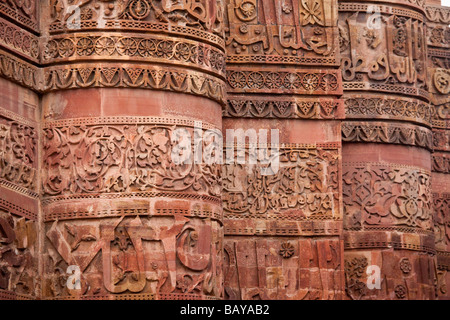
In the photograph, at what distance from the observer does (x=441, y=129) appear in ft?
93.5

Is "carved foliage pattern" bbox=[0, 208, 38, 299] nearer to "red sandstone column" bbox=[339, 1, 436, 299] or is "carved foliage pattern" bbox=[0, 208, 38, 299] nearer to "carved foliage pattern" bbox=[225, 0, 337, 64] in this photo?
"carved foliage pattern" bbox=[225, 0, 337, 64]

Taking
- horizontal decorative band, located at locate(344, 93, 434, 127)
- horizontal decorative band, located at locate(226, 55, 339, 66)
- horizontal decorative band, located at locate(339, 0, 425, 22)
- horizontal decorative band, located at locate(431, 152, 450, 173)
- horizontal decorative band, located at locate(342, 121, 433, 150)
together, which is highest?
horizontal decorative band, located at locate(339, 0, 425, 22)

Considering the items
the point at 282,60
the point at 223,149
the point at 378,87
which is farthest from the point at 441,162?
the point at 223,149

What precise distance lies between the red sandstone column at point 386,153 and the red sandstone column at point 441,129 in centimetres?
172

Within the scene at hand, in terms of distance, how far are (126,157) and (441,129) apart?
9101 millimetres

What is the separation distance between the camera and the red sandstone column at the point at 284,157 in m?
23.7

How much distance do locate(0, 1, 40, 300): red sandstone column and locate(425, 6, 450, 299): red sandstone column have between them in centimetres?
914

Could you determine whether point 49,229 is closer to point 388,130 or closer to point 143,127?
point 143,127

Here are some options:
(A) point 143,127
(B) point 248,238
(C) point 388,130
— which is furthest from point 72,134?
(C) point 388,130

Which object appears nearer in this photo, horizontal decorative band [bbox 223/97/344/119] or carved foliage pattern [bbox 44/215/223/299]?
carved foliage pattern [bbox 44/215/223/299]

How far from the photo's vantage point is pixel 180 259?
68.5 feet

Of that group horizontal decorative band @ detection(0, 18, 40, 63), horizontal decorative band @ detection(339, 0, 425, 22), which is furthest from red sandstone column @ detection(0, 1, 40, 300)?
horizontal decorative band @ detection(339, 0, 425, 22)

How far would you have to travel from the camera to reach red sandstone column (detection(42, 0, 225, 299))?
20.7 meters

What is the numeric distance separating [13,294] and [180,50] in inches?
154
